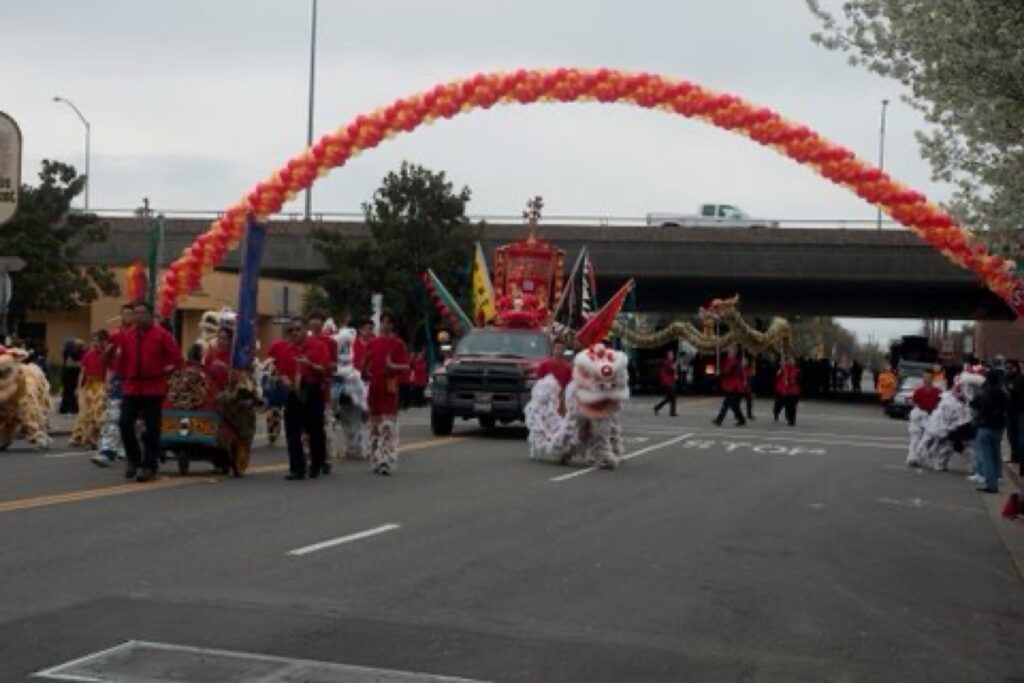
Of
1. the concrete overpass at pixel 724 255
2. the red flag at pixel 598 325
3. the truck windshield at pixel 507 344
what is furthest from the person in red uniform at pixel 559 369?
the concrete overpass at pixel 724 255

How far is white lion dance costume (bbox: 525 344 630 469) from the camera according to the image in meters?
19.8

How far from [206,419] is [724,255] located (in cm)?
3760

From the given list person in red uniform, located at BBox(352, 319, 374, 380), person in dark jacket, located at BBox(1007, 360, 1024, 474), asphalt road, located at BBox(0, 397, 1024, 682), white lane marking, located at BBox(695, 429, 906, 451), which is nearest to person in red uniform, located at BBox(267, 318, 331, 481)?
asphalt road, located at BBox(0, 397, 1024, 682)

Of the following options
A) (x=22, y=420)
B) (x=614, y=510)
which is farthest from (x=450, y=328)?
(x=614, y=510)

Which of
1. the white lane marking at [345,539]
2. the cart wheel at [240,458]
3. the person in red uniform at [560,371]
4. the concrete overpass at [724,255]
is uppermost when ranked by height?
the concrete overpass at [724,255]

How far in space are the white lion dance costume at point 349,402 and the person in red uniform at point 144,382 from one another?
4.26m

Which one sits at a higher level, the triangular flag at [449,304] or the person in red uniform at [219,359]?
the triangular flag at [449,304]

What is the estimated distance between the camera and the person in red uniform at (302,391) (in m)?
16.5

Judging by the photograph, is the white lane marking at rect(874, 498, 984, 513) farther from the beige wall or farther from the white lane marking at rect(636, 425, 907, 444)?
the beige wall

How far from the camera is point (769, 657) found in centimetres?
798

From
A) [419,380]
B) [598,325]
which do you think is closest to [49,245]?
[419,380]

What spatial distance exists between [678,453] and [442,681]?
55.0 ft

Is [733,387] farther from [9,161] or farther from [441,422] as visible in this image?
[9,161]

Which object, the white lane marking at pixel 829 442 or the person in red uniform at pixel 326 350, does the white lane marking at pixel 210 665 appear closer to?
the person in red uniform at pixel 326 350
